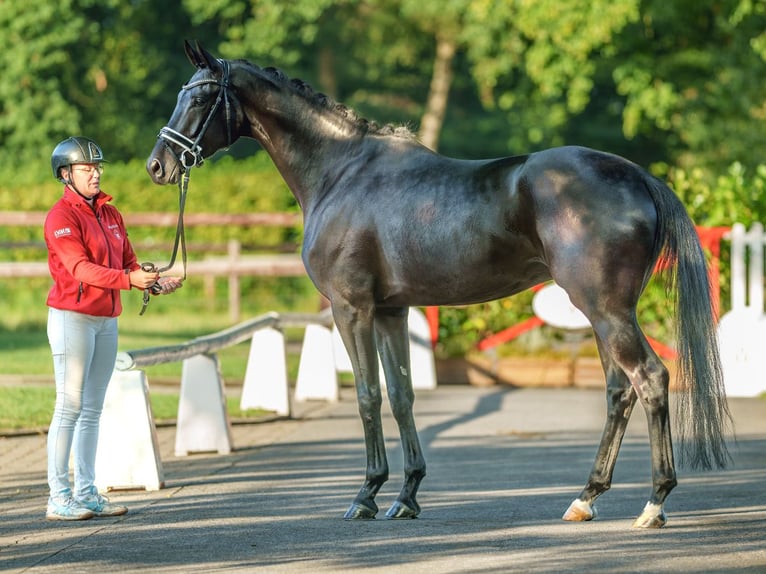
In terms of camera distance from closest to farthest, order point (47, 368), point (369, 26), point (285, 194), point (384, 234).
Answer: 1. point (384, 234)
2. point (47, 368)
3. point (285, 194)
4. point (369, 26)

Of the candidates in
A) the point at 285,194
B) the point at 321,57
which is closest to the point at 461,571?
the point at 285,194

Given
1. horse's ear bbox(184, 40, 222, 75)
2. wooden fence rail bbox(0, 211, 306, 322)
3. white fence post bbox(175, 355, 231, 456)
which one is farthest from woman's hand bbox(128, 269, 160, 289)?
wooden fence rail bbox(0, 211, 306, 322)

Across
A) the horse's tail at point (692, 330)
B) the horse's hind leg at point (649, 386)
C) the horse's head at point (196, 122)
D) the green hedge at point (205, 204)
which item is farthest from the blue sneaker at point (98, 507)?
the green hedge at point (205, 204)

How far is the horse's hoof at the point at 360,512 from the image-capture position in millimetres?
7578

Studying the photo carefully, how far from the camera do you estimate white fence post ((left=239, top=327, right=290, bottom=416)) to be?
1268cm

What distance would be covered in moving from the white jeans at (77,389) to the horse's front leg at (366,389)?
1.31 m

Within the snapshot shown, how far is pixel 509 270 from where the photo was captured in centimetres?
743

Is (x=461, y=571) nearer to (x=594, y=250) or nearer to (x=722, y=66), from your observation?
(x=594, y=250)

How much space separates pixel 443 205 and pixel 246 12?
3189 cm

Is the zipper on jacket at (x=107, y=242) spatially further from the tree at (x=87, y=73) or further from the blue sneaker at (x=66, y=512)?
the tree at (x=87, y=73)

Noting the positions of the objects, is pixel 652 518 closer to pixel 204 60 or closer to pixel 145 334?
pixel 204 60

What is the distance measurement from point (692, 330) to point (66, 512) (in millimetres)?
3426

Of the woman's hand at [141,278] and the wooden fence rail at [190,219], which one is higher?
the wooden fence rail at [190,219]

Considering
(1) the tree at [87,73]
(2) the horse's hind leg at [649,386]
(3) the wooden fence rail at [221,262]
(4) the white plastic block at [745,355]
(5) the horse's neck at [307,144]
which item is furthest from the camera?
(1) the tree at [87,73]
